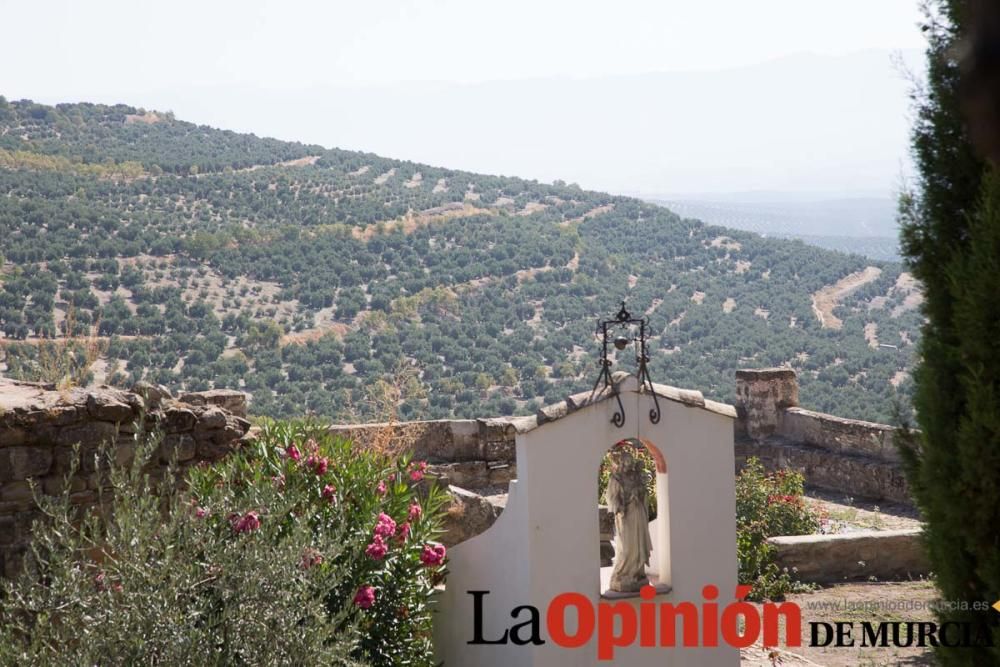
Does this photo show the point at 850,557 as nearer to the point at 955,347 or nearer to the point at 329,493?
the point at 329,493

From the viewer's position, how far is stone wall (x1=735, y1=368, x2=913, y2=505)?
1209 cm

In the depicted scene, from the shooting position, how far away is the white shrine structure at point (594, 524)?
6070 millimetres

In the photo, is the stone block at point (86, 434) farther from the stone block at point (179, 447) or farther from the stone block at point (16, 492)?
the stone block at point (179, 447)

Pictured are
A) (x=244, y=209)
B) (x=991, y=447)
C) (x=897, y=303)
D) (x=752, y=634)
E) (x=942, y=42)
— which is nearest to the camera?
(x=991, y=447)

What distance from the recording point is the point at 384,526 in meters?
6.05

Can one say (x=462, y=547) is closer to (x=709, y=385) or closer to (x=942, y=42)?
(x=942, y=42)

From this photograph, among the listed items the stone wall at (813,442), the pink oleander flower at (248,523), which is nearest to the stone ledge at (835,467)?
the stone wall at (813,442)

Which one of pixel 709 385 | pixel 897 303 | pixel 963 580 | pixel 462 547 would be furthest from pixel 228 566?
pixel 897 303

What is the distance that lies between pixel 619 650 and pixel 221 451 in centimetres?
288

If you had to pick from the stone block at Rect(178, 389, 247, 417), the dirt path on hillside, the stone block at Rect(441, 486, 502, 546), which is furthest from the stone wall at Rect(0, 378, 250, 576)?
the dirt path on hillside

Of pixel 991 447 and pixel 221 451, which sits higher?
pixel 991 447

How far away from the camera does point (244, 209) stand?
1470 inches

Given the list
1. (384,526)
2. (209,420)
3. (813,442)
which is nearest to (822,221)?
(813,442)

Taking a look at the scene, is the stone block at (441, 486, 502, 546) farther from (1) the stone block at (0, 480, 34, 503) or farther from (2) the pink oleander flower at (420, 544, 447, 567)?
(1) the stone block at (0, 480, 34, 503)
